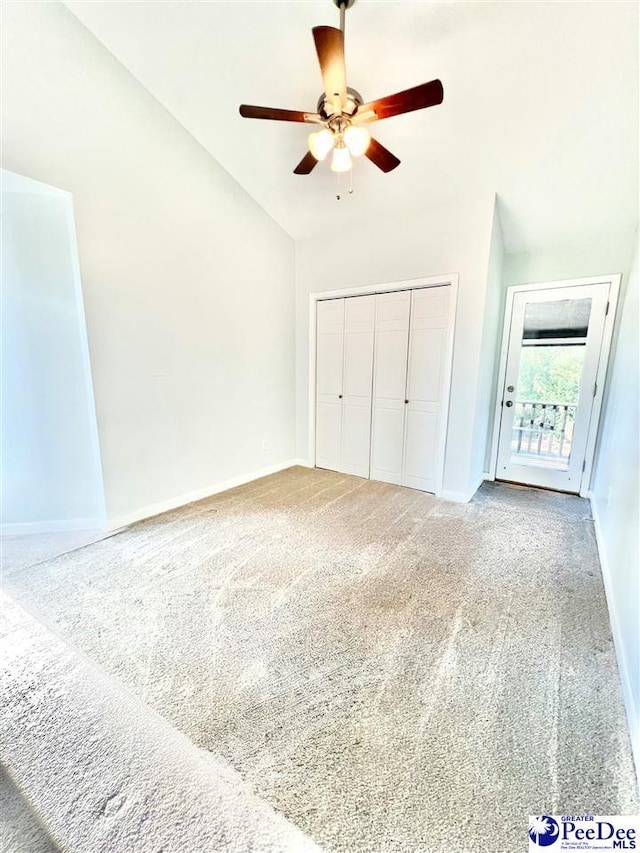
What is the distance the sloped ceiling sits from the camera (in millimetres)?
1827

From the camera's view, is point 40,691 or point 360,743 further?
point 40,691

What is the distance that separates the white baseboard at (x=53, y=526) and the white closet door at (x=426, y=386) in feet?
9.27

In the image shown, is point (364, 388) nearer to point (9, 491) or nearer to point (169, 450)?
point (169, 450)

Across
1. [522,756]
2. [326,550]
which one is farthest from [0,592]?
[522,756]

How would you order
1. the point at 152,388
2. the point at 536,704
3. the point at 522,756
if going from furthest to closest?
1. the point at 152,388
2. the point at 536,704
3. the point at 522,756

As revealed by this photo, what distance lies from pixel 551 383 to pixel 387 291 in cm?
194

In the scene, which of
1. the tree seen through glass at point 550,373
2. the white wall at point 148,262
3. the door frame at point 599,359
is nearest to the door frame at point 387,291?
the white wall at point 148,262

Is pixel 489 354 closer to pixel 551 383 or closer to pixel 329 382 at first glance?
pixel 551 383

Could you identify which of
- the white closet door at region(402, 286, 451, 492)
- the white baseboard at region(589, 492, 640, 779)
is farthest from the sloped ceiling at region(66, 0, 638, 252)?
the white baseboard at region(589, 492, 640, 779)

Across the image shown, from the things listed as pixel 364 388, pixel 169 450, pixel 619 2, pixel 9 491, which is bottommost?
pixel 9 491

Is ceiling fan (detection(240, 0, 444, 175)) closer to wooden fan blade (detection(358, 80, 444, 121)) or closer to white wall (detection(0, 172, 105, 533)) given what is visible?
wooden fan blade (detection(358, 80, 444, 121))

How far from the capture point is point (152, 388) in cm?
280

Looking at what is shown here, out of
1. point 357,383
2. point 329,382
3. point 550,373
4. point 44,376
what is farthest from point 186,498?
point 550,373

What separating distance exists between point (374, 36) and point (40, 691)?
11.9 ft
